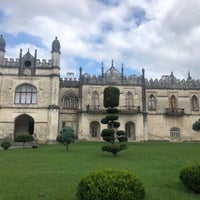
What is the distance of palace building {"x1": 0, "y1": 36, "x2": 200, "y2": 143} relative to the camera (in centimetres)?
3375

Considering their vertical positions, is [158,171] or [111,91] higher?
[111,91]

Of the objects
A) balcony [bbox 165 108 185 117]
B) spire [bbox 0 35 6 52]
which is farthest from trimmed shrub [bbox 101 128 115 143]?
spire [bbox 0 35 6 52]

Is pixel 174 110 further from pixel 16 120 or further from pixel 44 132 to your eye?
pixel 16 120

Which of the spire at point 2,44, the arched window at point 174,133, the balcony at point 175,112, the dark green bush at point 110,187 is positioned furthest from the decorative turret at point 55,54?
the dark green bush at point 110,187

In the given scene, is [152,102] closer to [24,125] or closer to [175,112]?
[175,112]

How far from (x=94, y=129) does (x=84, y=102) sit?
4504mm

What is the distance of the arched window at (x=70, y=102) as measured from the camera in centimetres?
3769

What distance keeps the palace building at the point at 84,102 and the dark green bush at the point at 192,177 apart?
26.7 m

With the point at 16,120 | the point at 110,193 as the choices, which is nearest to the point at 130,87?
the point at 16,120

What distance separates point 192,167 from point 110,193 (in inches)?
135

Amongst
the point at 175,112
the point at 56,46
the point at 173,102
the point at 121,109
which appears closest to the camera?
the point at 56,46

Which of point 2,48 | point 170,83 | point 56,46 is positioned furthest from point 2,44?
point 170,83

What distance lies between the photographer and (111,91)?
64.4ft

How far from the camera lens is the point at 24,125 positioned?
36562mm
